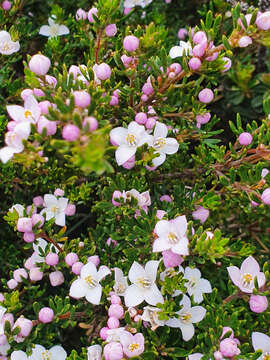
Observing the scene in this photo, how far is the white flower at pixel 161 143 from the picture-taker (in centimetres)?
207

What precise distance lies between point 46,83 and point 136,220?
860mm

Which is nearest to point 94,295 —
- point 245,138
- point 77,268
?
point 77,268

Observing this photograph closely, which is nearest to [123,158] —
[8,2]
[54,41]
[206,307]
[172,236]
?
[172,236]

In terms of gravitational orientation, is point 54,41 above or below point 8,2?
below

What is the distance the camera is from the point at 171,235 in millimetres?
1842

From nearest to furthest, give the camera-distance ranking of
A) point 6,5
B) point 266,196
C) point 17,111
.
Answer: point 17,111
point 266,196
point 6,5

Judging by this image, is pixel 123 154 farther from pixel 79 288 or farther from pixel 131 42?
pixel 79 288

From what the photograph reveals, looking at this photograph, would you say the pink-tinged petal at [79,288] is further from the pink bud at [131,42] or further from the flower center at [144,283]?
the pink bud at [131,42]

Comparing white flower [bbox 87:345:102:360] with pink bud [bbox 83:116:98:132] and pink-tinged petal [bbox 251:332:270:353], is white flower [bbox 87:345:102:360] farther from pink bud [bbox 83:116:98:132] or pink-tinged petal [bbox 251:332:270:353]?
pink bud [bbox 83:116:98:132]

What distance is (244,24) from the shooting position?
198cm

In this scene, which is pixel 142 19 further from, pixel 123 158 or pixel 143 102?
pixel 123 158

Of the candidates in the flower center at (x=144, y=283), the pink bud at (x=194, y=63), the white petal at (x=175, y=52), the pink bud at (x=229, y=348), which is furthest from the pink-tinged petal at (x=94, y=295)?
the white petal at (x=175, y=52)

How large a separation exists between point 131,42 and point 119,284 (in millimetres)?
1235

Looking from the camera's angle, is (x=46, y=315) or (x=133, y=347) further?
(x=46, y=315)
